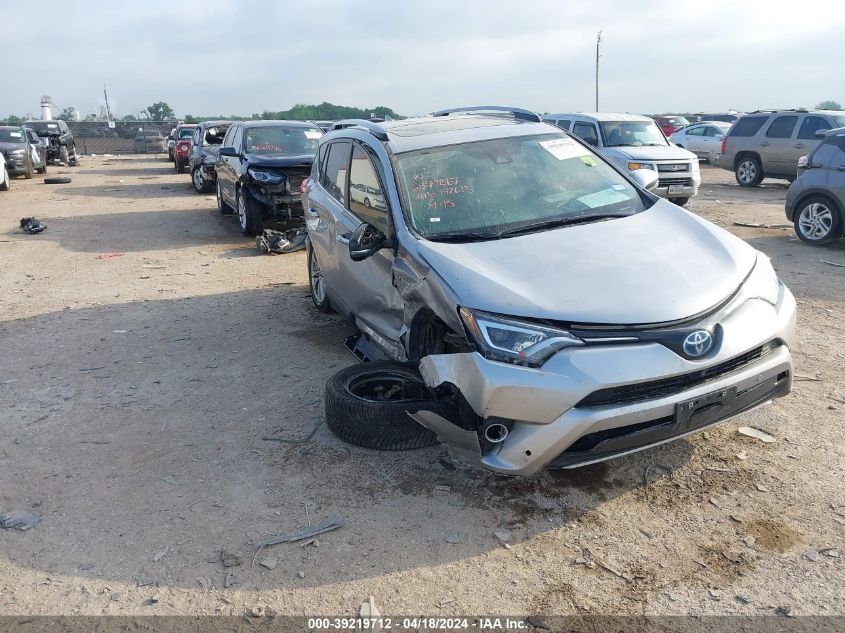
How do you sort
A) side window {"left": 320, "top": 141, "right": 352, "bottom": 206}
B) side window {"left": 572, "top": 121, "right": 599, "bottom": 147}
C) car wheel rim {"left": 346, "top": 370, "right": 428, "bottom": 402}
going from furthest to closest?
side window {"left": 572, "top": 121, "right": 599, "bottom": 147}, side window {"left": 320, "top": 141, "right": 352, "bottom": 206}, car wheel rim {"left": 346, "top": 370, "right": 428, "bottom": 402}

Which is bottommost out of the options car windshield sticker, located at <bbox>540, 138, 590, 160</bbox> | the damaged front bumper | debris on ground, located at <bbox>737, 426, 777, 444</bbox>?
debris on ground, located at <bbox>737, 426, 777, 444</bbox>

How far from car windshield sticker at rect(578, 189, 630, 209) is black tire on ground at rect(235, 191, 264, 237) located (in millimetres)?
7806

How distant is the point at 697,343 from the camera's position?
337 centimetres

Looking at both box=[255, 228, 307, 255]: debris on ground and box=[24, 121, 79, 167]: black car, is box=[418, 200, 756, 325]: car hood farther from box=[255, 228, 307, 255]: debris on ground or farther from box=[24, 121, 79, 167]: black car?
box=[24, 121, 79, 167]: black car

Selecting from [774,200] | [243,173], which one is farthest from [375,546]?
[774,200]

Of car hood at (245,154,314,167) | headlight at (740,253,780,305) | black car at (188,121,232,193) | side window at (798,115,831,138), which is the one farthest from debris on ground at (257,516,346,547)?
side window at (798,115,831,138)

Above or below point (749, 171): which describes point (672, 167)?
above

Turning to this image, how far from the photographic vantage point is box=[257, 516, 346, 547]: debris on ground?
3486 millimetres

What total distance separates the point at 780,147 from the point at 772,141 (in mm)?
281

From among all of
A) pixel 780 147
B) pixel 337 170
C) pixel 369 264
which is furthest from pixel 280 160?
pixel 780 147

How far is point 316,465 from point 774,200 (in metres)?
14.5

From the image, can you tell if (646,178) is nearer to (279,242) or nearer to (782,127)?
(279,242)

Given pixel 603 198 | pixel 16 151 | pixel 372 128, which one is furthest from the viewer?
pixel 16 151

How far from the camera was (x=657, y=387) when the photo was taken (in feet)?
10.9
